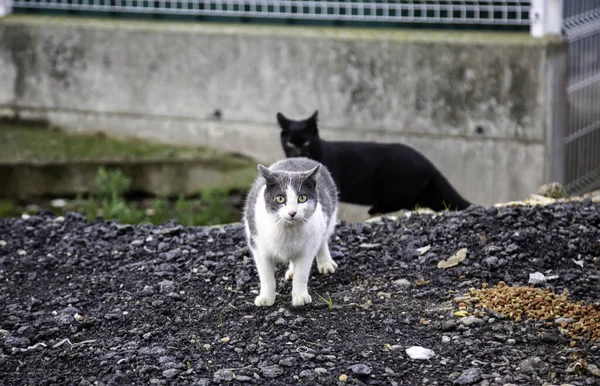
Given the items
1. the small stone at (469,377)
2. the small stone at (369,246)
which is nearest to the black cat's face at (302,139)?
the small stone at (369,246)

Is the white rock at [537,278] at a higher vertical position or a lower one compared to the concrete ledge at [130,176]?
higher

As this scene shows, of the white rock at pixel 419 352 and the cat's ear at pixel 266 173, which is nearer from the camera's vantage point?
the white rock at pixel 419 352

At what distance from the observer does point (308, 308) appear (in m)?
4.37

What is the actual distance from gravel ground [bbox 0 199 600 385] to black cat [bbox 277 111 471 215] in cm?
129

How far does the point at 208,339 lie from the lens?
4.18 meters

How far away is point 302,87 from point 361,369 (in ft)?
16.9

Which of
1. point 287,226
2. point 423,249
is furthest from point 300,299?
point 423,249

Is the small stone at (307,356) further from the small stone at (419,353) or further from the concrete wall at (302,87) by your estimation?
the concrete wall at (302,87)

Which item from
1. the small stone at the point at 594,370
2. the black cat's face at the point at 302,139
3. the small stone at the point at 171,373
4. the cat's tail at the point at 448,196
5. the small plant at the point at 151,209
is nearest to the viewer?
the small stone at the point at 594,370

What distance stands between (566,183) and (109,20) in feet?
16.2

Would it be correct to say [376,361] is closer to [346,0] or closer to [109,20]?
[346,0]

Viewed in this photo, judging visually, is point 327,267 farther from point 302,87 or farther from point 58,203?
point 58,203

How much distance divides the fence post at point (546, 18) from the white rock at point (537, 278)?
11.9 ft

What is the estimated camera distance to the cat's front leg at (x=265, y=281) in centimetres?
439
